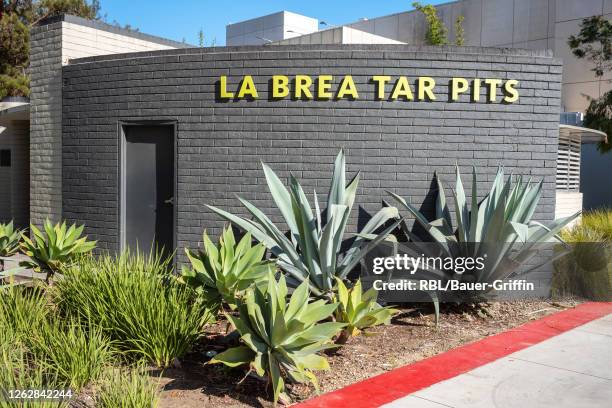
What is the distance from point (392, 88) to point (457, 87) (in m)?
0.87

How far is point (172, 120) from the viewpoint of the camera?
29.1 ft

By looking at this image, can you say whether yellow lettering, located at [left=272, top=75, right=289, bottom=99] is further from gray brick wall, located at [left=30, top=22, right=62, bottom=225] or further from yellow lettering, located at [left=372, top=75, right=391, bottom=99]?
gray brick wall, located at [left=30, top=22, right=62, bottom=225]

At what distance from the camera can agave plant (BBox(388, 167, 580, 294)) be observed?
23.4 ft

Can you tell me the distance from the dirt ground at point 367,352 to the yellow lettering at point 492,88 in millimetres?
2730

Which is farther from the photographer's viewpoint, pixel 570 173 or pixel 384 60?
pixel 570 173

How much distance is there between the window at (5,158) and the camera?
14382mm

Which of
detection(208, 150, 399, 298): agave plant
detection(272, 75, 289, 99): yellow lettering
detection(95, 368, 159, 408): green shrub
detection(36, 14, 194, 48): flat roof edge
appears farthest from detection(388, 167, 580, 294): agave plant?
detection(36, 14, 194, 48): flat roof edge

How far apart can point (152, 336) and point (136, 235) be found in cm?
429

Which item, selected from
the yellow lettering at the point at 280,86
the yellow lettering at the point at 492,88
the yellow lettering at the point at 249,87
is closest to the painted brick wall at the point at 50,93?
the yellow lettering at the point at 249,87

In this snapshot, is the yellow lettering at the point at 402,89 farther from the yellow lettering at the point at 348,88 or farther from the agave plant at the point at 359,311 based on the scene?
the agave plant at the point at 359,311

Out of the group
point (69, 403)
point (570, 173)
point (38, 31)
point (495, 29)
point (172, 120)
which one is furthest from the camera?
point (495, 29)

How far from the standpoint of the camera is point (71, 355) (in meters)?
4.75

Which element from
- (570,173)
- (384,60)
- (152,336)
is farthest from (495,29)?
(152,336)

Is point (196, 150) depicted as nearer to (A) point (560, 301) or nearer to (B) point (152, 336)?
(B) point (152, 336)
